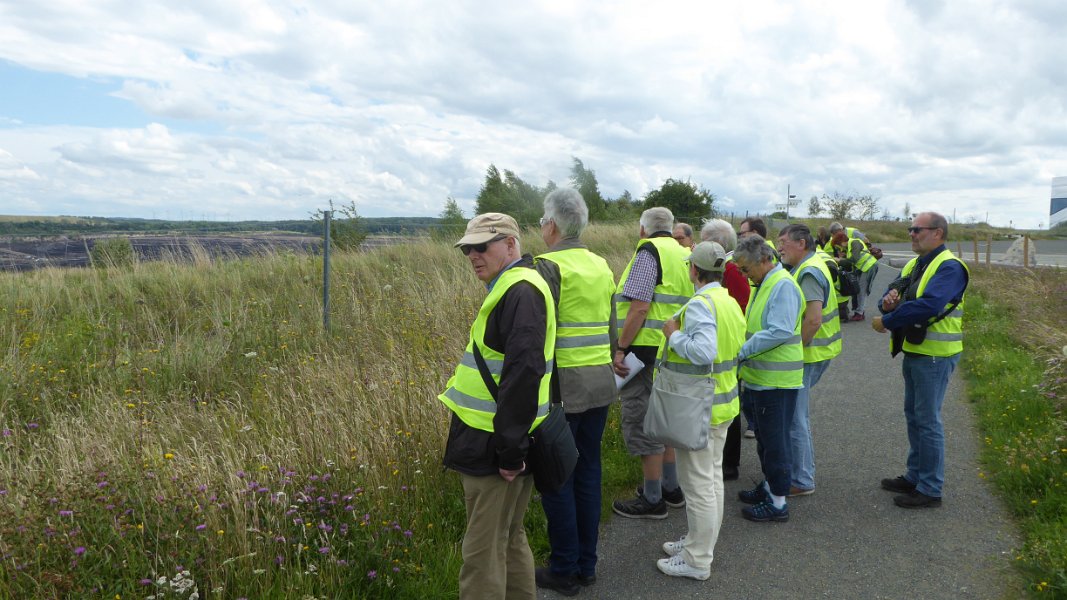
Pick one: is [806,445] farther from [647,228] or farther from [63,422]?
[63,422]

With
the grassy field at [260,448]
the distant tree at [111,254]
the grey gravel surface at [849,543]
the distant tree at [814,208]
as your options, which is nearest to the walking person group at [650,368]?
the grey gravel surface at [849,543]

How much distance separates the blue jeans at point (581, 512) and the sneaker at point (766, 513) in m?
1.33

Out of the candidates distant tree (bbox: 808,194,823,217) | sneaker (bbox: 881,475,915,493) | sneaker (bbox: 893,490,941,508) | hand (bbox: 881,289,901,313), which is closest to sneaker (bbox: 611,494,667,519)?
sneaker (bbox: 893,490,941,508)

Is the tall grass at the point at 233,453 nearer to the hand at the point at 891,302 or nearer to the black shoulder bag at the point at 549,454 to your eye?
the black shoulder bag at the point at 549,454

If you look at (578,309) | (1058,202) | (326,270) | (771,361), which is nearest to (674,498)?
(771,361)

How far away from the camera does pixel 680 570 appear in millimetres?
3703

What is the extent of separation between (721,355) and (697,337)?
0.29m

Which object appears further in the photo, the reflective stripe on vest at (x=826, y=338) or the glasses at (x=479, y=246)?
the reflective stripe on vest at (x=826, y=338)

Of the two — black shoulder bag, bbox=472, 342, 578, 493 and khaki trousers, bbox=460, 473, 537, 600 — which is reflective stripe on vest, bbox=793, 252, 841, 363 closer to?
black shoulder bag, bbox=472, 342, 578, 493

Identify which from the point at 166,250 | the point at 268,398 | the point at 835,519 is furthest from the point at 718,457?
the point at 166,250

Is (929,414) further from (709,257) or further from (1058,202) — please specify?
(1058,202)

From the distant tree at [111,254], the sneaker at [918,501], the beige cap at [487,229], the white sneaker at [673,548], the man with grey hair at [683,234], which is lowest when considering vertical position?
the white sneaker at [673,548]

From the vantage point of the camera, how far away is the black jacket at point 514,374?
8.32ft

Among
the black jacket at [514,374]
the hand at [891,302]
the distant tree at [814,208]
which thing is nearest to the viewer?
the black jacket at [514,374]
